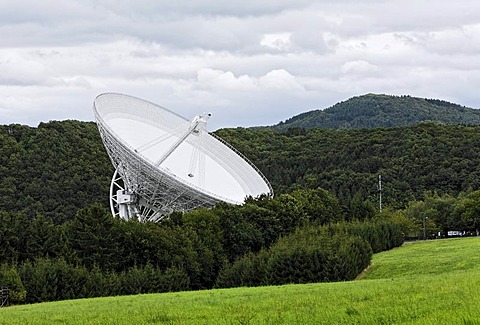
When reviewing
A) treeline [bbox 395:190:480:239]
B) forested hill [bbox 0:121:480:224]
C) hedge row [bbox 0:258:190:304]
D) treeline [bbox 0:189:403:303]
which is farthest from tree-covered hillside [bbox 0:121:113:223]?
hedge row [bbox 0:258:190:304]

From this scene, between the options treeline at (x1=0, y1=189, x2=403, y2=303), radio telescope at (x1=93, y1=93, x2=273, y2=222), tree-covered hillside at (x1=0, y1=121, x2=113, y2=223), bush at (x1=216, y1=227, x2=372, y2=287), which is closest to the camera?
bush at (x1=216, y1=227, x2=372, y2=287)

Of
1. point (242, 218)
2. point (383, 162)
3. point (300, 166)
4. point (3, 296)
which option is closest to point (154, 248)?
point (242, 218)

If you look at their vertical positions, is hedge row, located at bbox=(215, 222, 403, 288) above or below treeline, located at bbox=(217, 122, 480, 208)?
below

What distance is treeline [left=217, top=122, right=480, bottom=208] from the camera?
5522 inches

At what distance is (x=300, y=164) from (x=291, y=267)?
11500 cm

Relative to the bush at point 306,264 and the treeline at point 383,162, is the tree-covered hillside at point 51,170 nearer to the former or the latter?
the treeline at point 383,162

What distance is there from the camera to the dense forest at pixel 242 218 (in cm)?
5169

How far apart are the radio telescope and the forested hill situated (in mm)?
50920

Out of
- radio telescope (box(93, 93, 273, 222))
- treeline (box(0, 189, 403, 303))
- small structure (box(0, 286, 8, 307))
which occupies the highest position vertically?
radio telescope (box(93, 93, 273, 222))

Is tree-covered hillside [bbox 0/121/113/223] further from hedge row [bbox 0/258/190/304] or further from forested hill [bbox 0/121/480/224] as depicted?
hedge row [bbox 0/258/190/304]

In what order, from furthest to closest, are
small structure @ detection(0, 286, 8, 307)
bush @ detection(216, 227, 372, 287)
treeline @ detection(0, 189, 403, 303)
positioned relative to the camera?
1. treeline @ detection(0, 189, 403, 303)
2. bush @ detection(216, 227, 372, 287)
3. small structure @ detection(0, 286, 8, 307)

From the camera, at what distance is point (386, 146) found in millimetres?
165500

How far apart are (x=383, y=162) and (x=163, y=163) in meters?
93.8

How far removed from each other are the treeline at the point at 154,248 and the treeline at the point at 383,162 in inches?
1938
